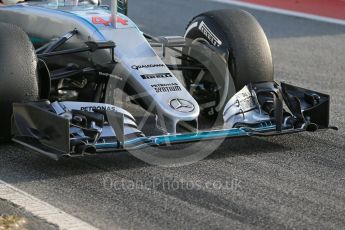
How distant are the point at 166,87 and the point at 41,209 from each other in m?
1.67

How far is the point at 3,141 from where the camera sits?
6.52 meters

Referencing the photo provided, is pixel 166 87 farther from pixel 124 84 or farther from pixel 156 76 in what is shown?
pixel 124 84

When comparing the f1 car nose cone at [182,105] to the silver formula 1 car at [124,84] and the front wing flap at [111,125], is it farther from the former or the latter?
the front wing flap at [111,125]

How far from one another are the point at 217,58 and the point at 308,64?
138 inches

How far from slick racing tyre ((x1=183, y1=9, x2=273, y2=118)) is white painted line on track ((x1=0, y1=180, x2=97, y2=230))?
2.29 meters

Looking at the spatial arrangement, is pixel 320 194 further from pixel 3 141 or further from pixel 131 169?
pixel 3 141

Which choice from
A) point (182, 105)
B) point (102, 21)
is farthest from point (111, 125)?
point (102, 21)

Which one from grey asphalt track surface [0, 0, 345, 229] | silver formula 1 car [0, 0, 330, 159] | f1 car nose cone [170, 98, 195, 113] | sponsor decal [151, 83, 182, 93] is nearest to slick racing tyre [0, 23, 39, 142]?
silver formula 1 car [0, 0, 330, 159]

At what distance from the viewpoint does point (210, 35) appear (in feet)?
24.9

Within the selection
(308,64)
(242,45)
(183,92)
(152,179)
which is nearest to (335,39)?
(308,64)

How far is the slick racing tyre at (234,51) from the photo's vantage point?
7262 mm

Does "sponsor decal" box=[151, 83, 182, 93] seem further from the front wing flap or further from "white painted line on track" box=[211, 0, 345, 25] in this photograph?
"white painted line on track" box=[211, 0, 345, 25]

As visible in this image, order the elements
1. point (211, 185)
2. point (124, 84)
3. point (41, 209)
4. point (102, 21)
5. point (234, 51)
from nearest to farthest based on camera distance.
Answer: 1. point (41, 209)
2. point (211, 185)
3. point (124, 84)
4. point (102, 21)
5. point (234, 51)

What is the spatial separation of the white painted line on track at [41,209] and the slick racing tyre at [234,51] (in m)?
2.29
